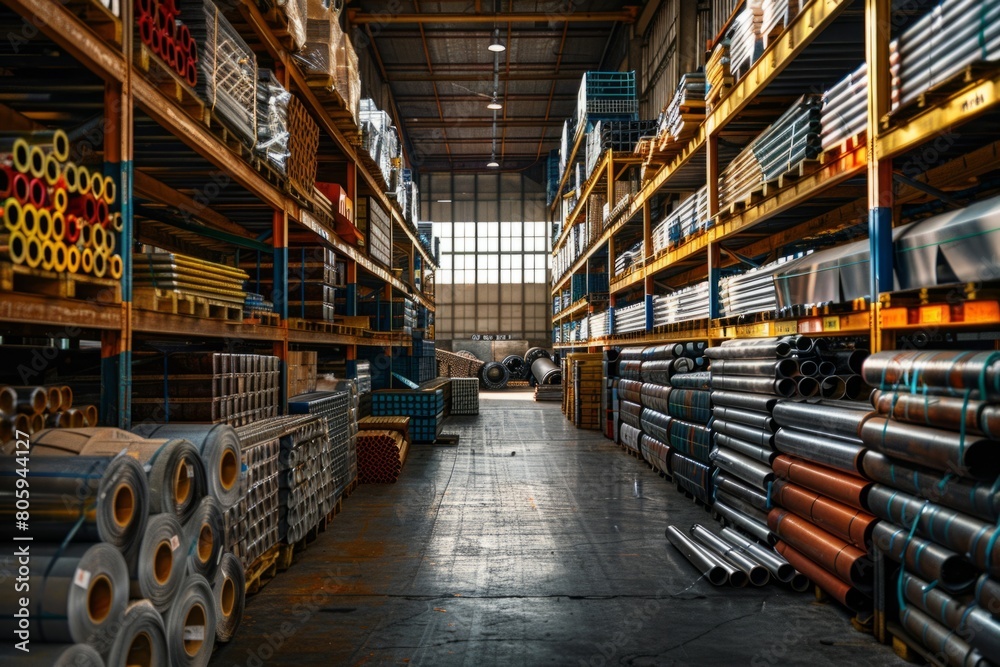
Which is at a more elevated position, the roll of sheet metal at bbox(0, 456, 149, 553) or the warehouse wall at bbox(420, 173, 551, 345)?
the warehouse wall at bbox(420, 173, 551, 345)

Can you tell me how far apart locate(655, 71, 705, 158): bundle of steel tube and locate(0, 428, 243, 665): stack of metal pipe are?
757cm

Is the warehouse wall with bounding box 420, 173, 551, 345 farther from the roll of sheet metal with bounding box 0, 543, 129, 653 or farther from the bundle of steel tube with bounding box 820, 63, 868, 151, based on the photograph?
the roll of sheet metal with bounding box 0, 543, 129, 653

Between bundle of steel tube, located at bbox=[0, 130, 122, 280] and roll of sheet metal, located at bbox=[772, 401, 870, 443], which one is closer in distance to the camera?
bundle of steel tube, located at bbox=[0, 130, 122, 280]

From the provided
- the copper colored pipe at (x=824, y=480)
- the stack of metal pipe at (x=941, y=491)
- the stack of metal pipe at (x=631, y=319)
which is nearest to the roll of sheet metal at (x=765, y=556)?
the copper colored pipe at (x=824, y=480)

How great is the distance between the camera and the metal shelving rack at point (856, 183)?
4047 mm

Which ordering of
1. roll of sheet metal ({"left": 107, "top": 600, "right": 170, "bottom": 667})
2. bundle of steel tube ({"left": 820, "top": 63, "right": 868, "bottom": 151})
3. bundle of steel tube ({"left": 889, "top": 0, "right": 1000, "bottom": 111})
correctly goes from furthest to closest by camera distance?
bundle of steel tube ({"left": 820, "top": 63, "right": 868, "bottom": 151}) < bundle of steel tube ({"left": 889, "top": 0, "right": 1000, "bottom": 111}) < roll of sheet metal ({"left": 107, "top": 600, "right": 170, "bottom": 667})

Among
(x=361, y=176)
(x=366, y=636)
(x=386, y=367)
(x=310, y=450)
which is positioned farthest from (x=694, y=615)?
(x=386, y=367)

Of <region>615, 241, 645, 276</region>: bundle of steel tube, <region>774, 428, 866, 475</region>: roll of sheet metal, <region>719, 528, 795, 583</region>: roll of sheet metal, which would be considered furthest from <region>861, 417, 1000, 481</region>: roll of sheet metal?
<region>615, 241, 645, 276</region>: bundle of steel tube

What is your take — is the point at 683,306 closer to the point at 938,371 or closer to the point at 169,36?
the point at 938,371

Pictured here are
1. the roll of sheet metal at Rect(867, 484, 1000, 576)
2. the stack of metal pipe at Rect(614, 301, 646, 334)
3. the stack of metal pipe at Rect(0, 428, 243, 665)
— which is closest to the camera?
the stack of metal pipe at Rect(0, 428, 243, 665)

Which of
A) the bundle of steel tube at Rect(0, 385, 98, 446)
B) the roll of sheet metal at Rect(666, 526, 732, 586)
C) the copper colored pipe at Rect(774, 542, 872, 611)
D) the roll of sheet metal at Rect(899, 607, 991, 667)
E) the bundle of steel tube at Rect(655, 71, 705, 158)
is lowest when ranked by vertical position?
the roll of sheet metal at Rect(666, 526, 732, 586)

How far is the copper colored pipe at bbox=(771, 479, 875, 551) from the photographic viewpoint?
442 cm

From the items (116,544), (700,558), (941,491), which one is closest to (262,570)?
(116,544)

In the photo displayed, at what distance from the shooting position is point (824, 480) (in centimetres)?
493
